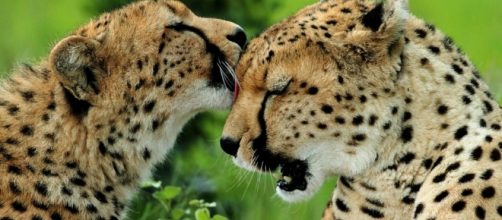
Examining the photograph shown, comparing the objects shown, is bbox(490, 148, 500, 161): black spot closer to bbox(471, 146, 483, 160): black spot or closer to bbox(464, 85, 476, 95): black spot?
bbox(471, 146, 483, 160): black spot

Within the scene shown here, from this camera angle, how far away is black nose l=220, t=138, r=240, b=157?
20.1 feet

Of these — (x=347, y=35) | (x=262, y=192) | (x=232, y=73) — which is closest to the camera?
(x=347, y=35)

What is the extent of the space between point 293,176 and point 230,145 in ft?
0.93

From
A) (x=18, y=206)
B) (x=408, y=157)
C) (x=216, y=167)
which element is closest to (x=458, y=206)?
(x=408, y=157)

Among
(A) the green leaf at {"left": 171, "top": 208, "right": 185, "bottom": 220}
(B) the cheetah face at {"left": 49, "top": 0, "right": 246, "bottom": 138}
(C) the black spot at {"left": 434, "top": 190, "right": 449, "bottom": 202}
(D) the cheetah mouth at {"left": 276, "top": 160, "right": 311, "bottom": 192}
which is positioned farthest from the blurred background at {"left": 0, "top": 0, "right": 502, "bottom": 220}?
(C) the black spot at {"left": 434, "top": 190, "right": 449, "bottom": 202}

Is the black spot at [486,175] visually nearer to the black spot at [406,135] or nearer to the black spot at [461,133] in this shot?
the black spot at [461,133]

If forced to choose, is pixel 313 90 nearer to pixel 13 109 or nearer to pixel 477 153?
pixel 477 153

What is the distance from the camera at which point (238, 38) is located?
6602 mm

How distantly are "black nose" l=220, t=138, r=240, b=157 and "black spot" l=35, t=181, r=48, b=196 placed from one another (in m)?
0.78

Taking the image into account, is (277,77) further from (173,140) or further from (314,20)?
(173,140)

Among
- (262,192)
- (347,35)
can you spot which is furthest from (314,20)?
(262,192)

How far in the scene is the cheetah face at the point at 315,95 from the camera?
586 centimetres

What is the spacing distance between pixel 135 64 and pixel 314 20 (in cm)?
87

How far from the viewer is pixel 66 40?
6.26 metres
